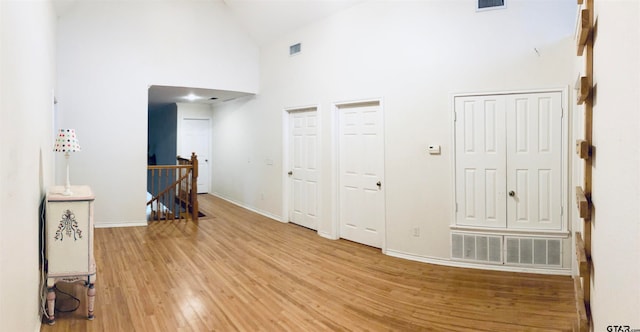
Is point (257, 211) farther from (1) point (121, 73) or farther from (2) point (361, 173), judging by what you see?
(1) point (121, 73)

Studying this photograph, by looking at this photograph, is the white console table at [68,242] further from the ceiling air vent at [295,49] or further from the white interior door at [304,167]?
the ceiling air vent at [295,49]

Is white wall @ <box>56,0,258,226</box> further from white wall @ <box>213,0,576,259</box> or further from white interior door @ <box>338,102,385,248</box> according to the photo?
white interior door @ <box>338,102,385,248</box>

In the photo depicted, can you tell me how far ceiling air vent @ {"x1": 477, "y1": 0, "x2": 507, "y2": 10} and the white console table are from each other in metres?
4.05

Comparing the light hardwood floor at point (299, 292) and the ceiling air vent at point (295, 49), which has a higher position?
the ceiling air vent at point (295, 49)

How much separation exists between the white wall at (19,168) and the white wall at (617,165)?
216 cm

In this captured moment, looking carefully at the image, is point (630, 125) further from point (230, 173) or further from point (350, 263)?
point (230, 173)

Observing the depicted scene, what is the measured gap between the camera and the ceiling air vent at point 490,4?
379cm

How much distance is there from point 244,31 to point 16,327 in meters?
6.06

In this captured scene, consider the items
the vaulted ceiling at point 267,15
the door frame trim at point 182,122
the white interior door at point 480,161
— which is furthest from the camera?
the door frame trim at point 182,122

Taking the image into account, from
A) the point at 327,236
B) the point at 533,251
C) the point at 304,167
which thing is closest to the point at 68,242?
the point at 327,236

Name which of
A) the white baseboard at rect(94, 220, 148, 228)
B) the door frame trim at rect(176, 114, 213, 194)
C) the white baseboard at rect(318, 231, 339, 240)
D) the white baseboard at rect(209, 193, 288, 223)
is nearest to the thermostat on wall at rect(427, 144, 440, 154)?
the white baseboard at rect(318, 231, 339, 240)

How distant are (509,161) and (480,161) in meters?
0.28

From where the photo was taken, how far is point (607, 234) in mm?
1165

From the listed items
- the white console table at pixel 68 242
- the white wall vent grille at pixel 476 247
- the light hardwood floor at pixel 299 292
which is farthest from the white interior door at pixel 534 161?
the white console table at pixel 68 242
